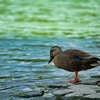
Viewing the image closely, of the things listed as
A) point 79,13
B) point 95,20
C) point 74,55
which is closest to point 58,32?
point 95,20

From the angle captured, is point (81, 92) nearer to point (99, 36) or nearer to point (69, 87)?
point (69, 87)

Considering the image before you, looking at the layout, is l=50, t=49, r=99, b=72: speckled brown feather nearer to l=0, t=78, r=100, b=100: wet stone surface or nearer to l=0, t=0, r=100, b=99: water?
l=0, t=78, r=100, b=100: wet stone surface

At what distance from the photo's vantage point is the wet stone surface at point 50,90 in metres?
7.84

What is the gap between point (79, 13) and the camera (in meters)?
30.2

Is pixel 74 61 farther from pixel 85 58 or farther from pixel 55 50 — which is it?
pixel 55 50

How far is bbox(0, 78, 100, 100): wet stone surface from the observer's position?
7.84m

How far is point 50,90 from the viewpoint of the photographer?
333 inches

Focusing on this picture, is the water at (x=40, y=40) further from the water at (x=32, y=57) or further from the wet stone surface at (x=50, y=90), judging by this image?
the wet stone surface at (x=50, y=90)

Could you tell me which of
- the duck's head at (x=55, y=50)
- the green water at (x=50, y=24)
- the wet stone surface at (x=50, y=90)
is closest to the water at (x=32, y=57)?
the wet stone surface at (x=50, y=90)

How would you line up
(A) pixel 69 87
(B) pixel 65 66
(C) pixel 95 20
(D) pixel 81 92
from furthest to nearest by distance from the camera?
(C) pixel 95 20 → (B) pixel 65 66 → (A) pixel 69 87 → (D) pixel 81 92

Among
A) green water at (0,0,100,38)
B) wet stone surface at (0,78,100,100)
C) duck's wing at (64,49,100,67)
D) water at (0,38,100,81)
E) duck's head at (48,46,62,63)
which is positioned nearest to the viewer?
wet stone surface at (0,78,100,100)

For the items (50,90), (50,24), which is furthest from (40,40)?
(50,90)

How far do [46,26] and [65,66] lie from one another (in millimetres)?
14217

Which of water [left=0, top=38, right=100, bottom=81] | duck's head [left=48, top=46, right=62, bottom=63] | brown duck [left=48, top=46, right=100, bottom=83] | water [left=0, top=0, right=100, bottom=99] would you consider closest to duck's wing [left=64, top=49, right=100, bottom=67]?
brown duck [left=48, top=46, right=100, bottom=83]
